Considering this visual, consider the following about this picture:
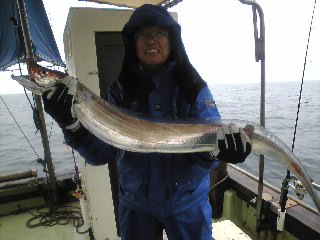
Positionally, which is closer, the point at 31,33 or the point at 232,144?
the point at 232,144

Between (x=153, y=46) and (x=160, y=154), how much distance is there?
90 cm

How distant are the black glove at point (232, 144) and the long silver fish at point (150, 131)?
51 mm

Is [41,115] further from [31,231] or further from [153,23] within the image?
[153,23]

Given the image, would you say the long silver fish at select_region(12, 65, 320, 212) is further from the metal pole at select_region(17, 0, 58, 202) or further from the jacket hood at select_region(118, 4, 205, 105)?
the metal pole at select_region(17, 0, 58, 202)

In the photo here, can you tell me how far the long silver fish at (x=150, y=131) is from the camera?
6.20 ft

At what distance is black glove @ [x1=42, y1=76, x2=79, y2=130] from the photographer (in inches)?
72.1

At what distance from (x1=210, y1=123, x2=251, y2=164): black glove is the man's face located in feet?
2.62

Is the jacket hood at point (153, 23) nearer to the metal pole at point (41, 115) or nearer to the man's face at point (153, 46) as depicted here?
the man's face at point (153, 46)

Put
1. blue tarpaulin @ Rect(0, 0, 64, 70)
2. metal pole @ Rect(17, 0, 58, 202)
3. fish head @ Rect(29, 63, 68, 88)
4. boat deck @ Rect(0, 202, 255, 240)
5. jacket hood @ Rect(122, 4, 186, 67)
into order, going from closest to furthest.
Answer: fish head @ Rect(29, 63, 68, 88), jacket hood @ Rect(122, 4, 186, 67), metal pole @ Rect(17, 0, 58, 202), boat deck @ Rect(0, 202, 255, 240), blue tarpaulin @ Rect(0, 0, 64, 70)

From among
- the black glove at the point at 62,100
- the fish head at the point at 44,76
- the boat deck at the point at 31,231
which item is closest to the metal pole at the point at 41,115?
the boat deck at the point at 31,231

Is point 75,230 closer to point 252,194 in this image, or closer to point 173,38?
point 252,194

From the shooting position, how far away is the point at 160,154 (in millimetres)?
2004

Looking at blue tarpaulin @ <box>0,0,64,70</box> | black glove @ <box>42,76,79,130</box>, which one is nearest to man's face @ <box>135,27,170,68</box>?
black glove @ <box>42,76,79,130</box>

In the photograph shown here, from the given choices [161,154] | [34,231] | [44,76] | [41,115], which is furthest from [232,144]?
[34,231]
